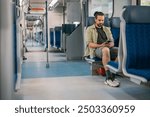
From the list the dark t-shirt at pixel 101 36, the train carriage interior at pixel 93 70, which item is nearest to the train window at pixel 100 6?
the train carriage interior at pixel 93 70

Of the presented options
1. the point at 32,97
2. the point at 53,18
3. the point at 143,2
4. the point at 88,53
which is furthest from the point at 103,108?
the point at 53,18

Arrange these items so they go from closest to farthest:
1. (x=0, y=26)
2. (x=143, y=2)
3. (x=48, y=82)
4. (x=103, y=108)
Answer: (x=103, y=108) < (x=0, y=26) < (x=48, y=82) < (x=143, y=2)

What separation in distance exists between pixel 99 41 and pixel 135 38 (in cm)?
172

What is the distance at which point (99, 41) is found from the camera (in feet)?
19.0

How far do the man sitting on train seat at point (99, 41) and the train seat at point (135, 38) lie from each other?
45.9 inches

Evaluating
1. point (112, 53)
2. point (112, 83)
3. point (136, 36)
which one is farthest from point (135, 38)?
point (112, 53)

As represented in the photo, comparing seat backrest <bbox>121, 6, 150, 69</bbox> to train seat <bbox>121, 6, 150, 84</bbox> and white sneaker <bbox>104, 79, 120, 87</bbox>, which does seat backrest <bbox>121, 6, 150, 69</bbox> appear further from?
white sneaker <bbox>104, 79, 120, 87</bbox>

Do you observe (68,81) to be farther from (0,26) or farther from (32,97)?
(0,26)

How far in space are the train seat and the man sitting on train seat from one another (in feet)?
3.83

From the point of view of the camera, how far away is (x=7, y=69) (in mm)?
3236

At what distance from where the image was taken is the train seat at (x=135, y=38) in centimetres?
400

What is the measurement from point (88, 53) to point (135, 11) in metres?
2.03

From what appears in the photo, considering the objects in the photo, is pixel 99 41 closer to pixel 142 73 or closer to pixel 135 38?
pixel 135 38

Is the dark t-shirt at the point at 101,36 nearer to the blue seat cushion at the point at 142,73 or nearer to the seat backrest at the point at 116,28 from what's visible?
the seat backrest at the point at 116,28
